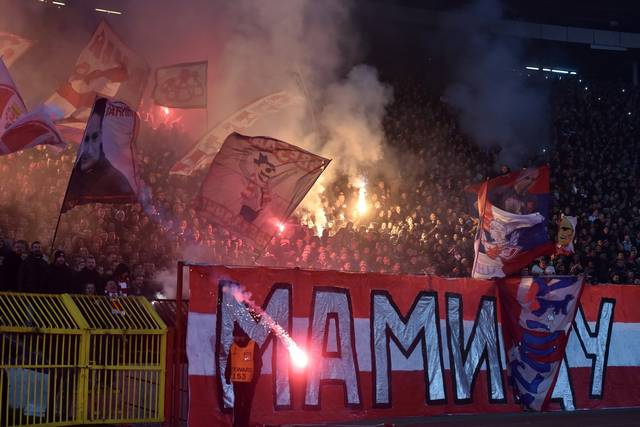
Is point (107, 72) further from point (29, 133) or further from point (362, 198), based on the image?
point (362, 198)

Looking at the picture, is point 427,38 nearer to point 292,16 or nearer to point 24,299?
point 292,16

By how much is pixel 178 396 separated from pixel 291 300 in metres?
1.50

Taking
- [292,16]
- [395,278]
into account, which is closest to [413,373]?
[395,278]

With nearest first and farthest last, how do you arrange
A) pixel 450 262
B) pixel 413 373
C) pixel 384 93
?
pixel 413 373
pixel 450 262
pixel 384 93

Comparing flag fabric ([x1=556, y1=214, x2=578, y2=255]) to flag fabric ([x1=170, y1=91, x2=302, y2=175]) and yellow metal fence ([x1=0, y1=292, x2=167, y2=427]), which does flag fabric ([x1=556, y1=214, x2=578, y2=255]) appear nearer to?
flag fabric ([x1=170, y1=91, x2=302, y2=175])

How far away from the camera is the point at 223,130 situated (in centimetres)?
1209

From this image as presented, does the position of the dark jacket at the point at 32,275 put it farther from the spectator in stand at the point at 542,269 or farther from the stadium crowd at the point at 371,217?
the spectator in stand at the point at 542,269

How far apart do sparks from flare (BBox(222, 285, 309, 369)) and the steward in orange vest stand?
72 centimetres

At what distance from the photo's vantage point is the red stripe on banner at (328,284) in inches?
310

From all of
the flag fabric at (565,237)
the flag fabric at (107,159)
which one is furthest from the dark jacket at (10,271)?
the flag fabric at (565,237)

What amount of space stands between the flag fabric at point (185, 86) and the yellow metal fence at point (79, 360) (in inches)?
267

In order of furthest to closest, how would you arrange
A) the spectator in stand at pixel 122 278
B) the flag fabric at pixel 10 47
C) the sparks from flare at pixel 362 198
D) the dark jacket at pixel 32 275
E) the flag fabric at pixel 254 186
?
the sparks from flare at pixel 362 198
the flag fabric at pixel 10 47
the flag fabric at pixel 254 186
the spectator in stand at pixel 122 278
the dark jacket at pixel 32 275

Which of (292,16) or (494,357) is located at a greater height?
(292,16)

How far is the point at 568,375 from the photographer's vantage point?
1017 centimetres
